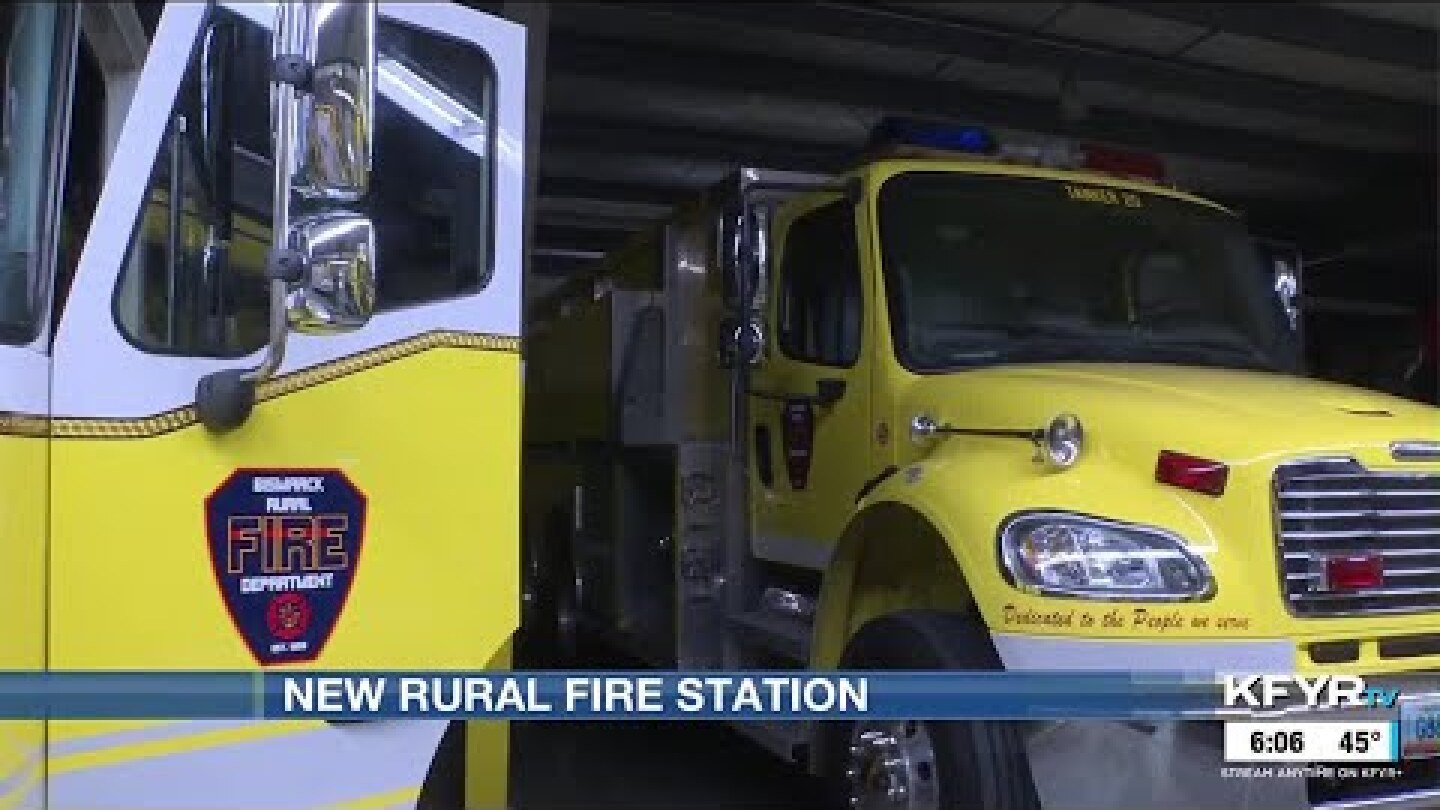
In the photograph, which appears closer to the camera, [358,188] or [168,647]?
[358,188]

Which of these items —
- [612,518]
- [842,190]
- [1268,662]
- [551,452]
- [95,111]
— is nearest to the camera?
[95,111]

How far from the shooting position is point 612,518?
7.13 m

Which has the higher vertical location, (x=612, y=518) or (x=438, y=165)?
(x=438, y=165)

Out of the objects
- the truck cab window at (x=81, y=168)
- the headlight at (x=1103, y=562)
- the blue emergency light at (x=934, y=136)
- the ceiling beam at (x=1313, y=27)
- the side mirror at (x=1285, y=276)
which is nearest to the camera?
the truck cab window at (x=81, y=168)

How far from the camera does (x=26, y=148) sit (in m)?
2.58

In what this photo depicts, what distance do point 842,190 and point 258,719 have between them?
321 centimetres

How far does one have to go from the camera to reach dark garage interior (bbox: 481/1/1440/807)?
10.9 m

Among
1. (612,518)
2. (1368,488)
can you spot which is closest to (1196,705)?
(1368,488)

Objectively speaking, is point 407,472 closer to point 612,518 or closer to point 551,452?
point 612,518

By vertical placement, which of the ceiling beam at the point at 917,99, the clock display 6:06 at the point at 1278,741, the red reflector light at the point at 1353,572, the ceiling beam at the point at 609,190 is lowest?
the clock display 6:06 at the point at 1278,741

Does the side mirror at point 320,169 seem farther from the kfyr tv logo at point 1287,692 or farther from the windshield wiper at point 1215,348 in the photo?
the windshield wiper at point 1215,348

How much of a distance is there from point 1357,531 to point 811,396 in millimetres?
2160

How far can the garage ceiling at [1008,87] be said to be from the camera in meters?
11.0

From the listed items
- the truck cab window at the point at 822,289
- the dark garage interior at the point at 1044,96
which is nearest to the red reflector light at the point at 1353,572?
the truck cab window at the point at 822,289
